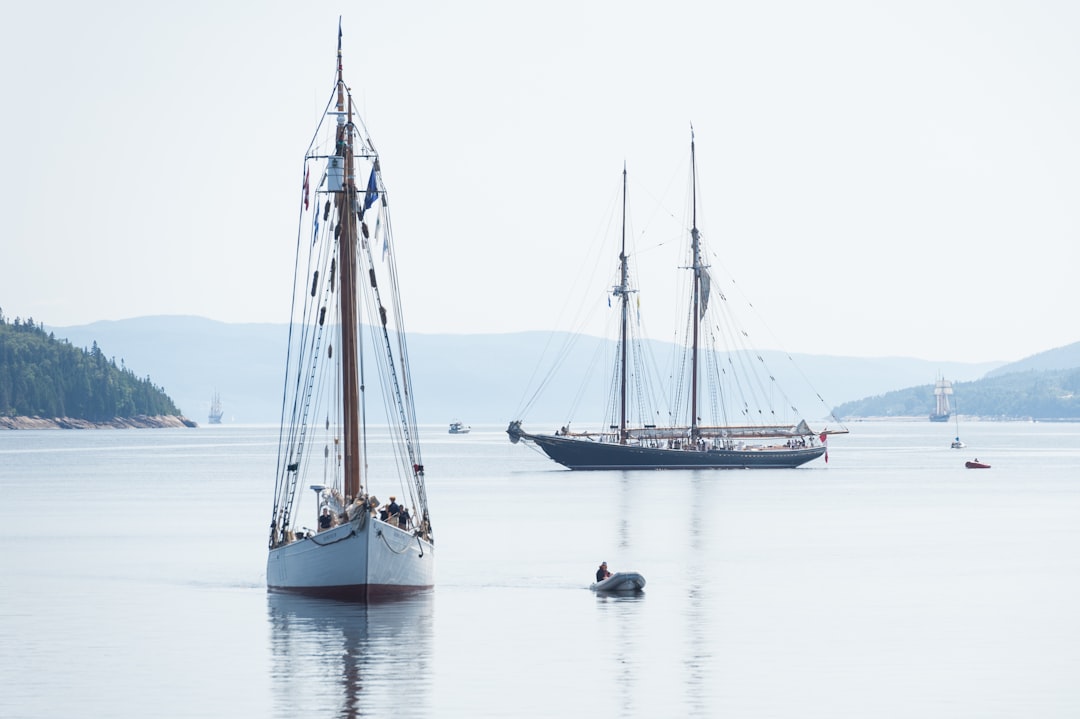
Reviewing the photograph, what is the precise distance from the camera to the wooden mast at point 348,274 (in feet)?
217

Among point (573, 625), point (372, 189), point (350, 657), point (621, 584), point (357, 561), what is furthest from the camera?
point (621, 584)

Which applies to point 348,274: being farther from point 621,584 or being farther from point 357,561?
point 621,584

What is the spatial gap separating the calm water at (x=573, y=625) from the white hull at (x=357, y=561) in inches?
34.9

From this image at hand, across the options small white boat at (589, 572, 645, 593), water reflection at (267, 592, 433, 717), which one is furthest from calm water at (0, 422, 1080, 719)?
small white boat at (589, 572, 645, 593)

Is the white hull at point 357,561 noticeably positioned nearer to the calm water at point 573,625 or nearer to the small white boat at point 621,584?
the calm water at point 573,625

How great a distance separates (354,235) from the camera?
68.1 m

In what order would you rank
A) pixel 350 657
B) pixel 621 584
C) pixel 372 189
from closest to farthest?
1. pixel 350 657
2. pixel 372 189
3. pixel 621 584

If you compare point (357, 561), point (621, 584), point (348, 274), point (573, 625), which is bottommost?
point (573, 625)

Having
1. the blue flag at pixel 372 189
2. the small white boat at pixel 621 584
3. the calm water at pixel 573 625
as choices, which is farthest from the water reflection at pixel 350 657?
the blue flag at pixel 372 189

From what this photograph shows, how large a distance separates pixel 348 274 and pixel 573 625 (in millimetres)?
16895

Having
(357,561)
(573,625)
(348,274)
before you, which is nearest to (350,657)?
(357,561)

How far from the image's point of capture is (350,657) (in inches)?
2084

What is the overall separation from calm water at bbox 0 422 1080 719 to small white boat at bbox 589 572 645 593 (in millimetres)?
994

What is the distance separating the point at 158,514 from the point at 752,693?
301 feet
